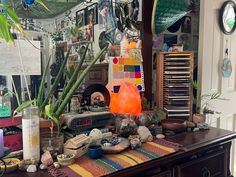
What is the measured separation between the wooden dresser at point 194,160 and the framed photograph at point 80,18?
31.1 inches

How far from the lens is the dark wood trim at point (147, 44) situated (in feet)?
5.20

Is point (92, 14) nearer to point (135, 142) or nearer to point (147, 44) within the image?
point (147, 44)

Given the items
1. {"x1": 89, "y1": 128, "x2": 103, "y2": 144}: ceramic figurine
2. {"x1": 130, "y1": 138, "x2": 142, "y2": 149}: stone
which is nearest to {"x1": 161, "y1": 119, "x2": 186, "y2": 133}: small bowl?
{"x1": 130, "y1": 138, "x2": 142, "y2": 149}: stone

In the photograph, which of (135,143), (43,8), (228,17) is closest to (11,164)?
(135,143)

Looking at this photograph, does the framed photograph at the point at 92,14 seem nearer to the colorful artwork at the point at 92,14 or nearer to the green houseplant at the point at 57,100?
the colorful artwork at the point at 92,14

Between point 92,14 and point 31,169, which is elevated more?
point 92,14

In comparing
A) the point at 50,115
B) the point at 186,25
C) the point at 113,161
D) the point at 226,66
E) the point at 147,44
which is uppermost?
the point at 186,25

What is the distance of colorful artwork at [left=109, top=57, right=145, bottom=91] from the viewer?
56.6 inches

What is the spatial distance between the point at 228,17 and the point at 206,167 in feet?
4.35

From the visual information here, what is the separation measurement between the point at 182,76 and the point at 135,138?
61 centimetres

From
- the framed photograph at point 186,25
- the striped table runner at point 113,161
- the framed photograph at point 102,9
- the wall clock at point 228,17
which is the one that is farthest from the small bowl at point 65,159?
the wall clock at point 228,17

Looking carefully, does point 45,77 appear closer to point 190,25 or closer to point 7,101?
point 7,101

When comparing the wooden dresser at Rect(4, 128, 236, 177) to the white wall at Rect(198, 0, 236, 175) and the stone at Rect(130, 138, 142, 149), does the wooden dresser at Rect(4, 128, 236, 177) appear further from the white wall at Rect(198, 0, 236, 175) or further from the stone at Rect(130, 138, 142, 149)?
the white wall at Rect(198, 0, 236, 175)

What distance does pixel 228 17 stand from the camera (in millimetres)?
1942
